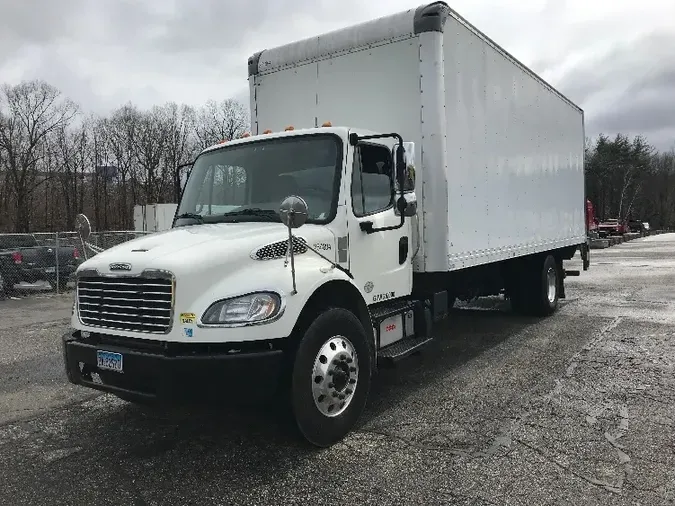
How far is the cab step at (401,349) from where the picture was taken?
5074mm

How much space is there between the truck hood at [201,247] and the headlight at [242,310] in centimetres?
27

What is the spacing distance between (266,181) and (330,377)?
1.84 m

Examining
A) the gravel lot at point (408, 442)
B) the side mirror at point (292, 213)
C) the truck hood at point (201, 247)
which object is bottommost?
the gravel lot at point (408, 442)

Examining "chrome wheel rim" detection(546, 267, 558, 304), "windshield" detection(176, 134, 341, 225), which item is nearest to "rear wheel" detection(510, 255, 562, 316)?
"chrome wheel rim" detection(546, 267, 558, 304)

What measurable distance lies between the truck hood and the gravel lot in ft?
3.48

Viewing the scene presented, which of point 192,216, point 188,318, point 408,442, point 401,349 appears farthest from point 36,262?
point 408,442

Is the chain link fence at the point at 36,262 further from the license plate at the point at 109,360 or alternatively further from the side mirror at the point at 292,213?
the side mirror at the point at 292,213

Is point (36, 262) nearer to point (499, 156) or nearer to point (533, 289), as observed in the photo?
point (533, 289)

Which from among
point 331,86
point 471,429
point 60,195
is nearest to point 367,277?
point 471,429

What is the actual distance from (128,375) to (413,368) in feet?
11.9

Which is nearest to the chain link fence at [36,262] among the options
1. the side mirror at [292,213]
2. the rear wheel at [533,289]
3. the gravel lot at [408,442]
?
the gravel lot at [408,442]

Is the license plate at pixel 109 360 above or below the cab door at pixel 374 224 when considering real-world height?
below

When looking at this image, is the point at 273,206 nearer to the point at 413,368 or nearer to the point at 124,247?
the point at 124,247

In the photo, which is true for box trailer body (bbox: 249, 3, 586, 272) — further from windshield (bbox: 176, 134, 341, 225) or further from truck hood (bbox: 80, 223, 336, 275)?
truck hood (bbox: 80, 223, 336, 275)
